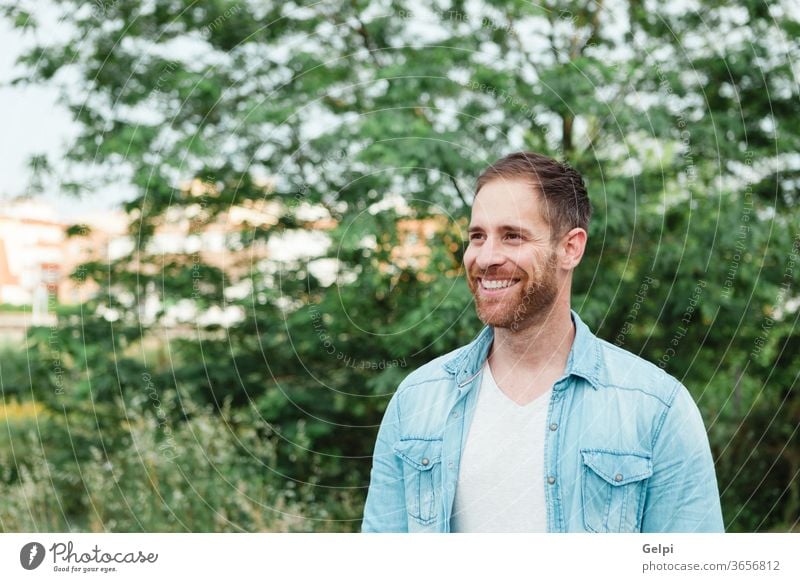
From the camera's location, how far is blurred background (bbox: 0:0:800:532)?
3504mm

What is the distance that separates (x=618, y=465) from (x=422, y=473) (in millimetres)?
455

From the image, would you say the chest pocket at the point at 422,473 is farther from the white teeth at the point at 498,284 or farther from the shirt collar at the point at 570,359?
the white teeth at the point at 498,284

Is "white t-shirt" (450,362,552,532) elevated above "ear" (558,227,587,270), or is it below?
below

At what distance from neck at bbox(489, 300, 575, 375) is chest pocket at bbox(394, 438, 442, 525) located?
251 millimetres

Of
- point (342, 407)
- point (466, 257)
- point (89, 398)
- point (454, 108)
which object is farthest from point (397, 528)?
point (89, 398)

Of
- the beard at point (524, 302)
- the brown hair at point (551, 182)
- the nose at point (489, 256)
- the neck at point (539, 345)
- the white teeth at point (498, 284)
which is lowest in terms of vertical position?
the neck at point (539, 345)

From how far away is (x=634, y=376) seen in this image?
1.99 m

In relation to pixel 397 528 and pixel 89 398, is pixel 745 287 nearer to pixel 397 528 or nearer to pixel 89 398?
pixel 397 528

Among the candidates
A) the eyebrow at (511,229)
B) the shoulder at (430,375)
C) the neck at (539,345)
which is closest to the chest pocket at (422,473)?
the shoulder at (430,375)

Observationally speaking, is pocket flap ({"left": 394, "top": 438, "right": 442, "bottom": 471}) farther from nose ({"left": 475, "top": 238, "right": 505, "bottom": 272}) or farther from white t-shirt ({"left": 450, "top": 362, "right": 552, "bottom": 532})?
nose ({"left": 475, "top": 238, "right": 505, "bottom": 272})

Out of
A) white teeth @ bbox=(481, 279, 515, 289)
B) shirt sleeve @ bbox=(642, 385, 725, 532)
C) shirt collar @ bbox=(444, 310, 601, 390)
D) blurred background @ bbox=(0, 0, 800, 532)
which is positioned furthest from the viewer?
blurred background @ bbox=(0, 0, 800, 532)

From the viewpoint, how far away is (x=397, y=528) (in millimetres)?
2189

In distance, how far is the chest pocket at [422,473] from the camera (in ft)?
6.79

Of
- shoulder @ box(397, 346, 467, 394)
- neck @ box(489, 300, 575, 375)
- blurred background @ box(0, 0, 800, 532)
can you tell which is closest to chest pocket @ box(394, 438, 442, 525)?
shoulder @ box(397, 346, 467, 394)
